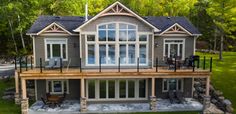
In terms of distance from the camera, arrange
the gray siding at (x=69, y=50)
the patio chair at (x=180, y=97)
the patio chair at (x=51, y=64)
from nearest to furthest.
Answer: the patio chair at (x=51, y=64) → the gray siding at (x=69, y=50) → the patio chair at (x=180, y=97)

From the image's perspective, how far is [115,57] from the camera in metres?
22.0

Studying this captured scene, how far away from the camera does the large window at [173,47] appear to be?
23.0 meters

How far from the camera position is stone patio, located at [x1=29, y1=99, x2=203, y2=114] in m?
20.4

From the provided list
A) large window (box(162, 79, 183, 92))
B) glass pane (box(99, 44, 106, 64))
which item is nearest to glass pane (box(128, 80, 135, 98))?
large window (box(162, 79, 183, 92))

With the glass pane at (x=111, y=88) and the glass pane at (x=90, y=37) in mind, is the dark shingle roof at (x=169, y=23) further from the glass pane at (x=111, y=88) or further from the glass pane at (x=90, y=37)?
the glass pane at (x=111, y=88)

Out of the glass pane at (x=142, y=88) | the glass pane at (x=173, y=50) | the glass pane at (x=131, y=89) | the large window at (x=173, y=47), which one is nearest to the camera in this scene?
the glass pane at (x=131, y=89)

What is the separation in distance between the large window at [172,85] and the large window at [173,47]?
197cm

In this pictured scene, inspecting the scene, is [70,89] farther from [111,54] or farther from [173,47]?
[173,47]

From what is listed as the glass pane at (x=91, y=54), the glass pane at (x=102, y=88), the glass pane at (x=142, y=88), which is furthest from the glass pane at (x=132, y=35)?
the glass pane at (x=102, y=88)

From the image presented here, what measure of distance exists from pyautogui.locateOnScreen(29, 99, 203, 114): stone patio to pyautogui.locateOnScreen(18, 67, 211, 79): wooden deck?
2.33 meters

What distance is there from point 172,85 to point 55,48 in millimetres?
9549

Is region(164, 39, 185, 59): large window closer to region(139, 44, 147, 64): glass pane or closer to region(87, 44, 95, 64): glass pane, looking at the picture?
region(139, 44, 147, 64): glass pane

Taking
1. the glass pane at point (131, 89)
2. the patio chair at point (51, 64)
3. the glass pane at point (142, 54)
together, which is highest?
the glass pane at point (142, 54)

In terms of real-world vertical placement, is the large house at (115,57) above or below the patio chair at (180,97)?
above
